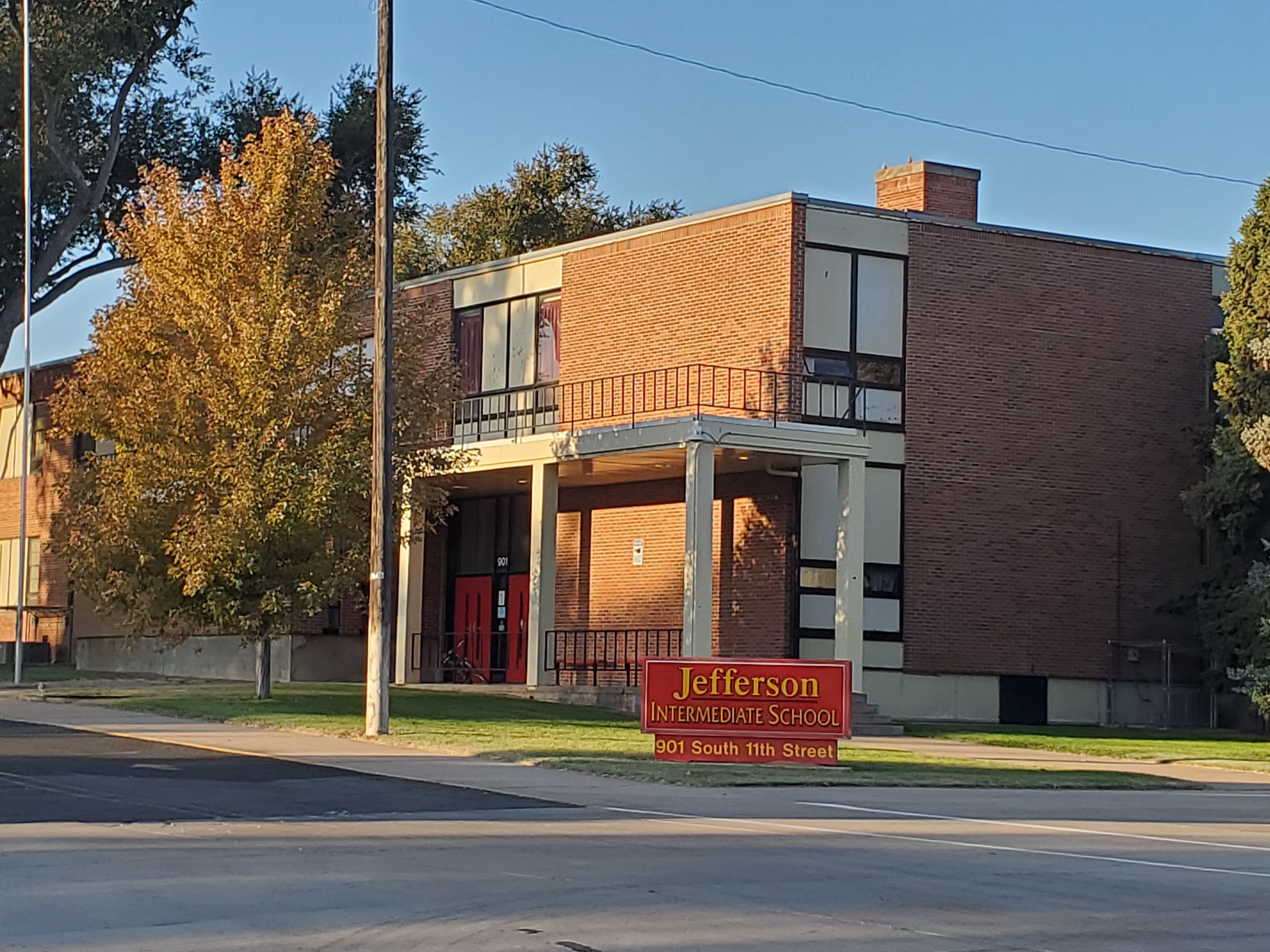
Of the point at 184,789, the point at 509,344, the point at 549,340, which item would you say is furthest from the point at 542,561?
the point at 184,789

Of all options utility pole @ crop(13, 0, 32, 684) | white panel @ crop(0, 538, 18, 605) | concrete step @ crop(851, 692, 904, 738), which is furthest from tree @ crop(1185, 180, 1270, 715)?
white panel @ crop(0, 538, 18, 605)

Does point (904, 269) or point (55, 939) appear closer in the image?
point (55, 939)

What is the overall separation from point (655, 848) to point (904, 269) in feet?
65.0

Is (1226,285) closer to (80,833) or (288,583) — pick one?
(288,583)

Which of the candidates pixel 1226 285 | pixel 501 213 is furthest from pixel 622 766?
pixel 501 213

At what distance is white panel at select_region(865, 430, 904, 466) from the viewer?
101 feet

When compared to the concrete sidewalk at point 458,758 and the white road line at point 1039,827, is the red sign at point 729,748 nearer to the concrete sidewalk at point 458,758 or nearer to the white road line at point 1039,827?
the concrete sidewalk at point 458,758

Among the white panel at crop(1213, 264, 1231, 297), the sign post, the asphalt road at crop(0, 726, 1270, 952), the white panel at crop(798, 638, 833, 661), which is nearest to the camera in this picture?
the asphalt road at crop(0, 726, 1270, 952)

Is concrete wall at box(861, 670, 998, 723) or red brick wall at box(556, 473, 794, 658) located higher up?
red brick wall at box(556, 473, 794, 658)

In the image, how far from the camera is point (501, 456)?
32094 millimetres

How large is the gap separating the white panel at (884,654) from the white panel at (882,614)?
0.23 m

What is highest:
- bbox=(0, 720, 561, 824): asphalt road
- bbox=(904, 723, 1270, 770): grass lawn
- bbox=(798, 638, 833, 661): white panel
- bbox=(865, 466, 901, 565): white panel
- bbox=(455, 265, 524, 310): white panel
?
bbox=(455, 265, 524, 310): white panel

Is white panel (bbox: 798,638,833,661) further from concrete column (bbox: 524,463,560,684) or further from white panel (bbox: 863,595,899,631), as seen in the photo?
concrete column (bbox: 524,463,560,684)

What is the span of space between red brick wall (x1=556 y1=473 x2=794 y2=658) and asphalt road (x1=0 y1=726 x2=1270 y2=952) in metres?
12.9
